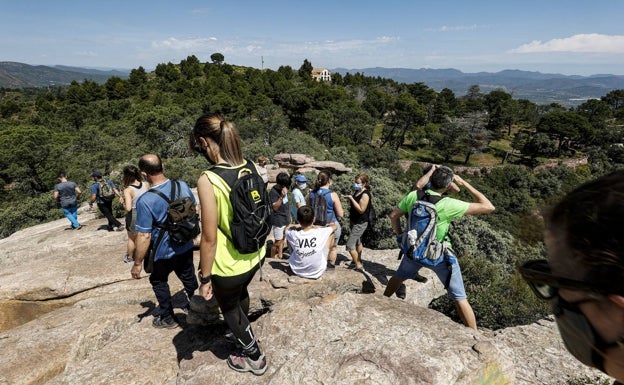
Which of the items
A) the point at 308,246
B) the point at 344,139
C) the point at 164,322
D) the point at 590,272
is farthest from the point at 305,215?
the point at 344,139

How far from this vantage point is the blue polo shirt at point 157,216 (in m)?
3.59

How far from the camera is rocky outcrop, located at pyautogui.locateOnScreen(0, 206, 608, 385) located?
Answer: 300 cm

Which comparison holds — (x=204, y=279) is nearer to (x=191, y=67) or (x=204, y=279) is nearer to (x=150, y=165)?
(x=150, y=165)

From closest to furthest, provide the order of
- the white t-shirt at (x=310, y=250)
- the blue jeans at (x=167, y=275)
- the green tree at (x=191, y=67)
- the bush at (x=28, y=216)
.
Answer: the blue jeans at (x=167, y=275)
the white t-shirt at (x=310, y=250)
the bush at (x=28, y=216)
the green tree at (x=191, y=67)

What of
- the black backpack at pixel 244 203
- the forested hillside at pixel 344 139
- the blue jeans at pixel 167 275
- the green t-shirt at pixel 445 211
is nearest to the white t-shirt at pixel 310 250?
the blue jeans at pixel 167 275

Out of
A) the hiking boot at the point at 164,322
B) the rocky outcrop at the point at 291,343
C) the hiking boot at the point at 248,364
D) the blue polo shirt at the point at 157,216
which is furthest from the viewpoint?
the hiking boot at the point at 164,322

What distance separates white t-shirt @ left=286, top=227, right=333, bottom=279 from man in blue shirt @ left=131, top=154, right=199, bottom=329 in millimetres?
1452

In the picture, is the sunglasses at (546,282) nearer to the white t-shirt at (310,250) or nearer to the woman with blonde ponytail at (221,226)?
the woman with blonde ponytail at (221,226)

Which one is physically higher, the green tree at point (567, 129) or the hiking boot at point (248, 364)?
the hiking boot at point (248, 364)

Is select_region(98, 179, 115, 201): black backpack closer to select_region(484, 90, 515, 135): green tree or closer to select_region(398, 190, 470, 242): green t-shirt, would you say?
select_region(398, 190, 470, 242): green t-shirt

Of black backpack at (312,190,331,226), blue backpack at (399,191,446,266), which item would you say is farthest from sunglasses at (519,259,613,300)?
black backpack at (312,190,331,226)

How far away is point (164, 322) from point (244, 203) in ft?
8.38

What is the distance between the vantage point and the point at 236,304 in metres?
2.97

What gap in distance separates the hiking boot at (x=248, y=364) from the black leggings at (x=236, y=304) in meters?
0.05
